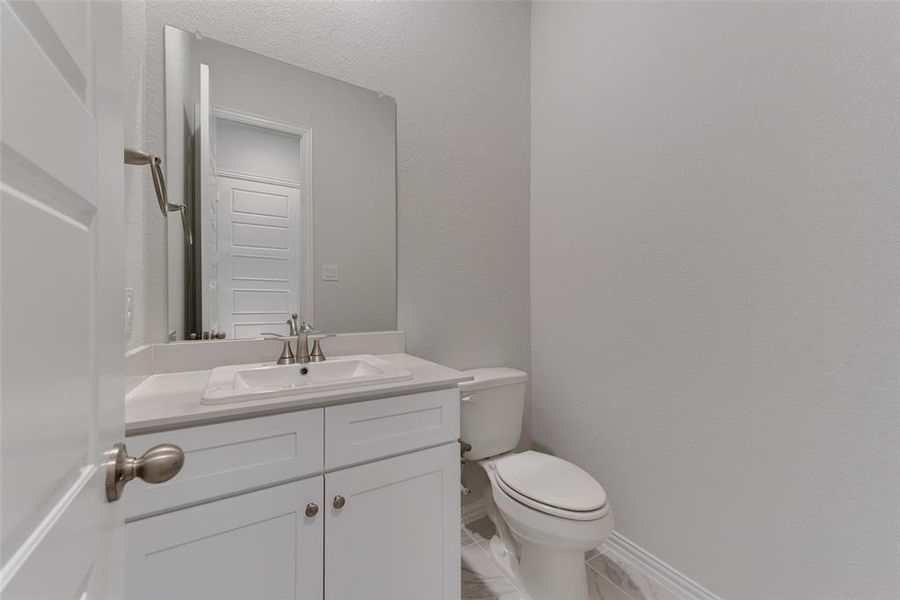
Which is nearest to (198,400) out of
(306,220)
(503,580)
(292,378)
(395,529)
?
(292,378)

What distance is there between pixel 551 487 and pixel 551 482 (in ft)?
0.13

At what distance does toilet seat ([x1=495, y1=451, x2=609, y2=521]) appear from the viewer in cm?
115

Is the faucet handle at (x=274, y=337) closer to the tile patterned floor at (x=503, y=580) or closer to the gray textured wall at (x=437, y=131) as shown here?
the gray textured wall at (x=437, y=131)

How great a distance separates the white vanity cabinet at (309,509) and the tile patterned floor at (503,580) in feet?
1.09

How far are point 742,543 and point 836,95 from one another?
1.31 m

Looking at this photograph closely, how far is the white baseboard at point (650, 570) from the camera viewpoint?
127 cm

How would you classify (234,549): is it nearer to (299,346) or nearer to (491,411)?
(299,346)

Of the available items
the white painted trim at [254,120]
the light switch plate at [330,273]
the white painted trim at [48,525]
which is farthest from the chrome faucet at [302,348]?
the white painted trim at [48,525]

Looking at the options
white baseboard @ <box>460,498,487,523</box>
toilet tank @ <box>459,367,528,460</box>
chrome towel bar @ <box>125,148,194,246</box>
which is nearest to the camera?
chrome towel bar @ <box>125,148,194,246</box>

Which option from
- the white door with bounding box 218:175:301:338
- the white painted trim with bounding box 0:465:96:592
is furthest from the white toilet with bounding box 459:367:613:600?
the white painted trim with bounding box 0:465:96:592

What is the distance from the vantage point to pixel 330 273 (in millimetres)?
1438

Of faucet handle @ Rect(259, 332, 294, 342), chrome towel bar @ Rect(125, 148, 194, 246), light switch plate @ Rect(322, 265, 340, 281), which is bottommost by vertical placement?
faucet handle @ Rect(259, 332, 294, 342)

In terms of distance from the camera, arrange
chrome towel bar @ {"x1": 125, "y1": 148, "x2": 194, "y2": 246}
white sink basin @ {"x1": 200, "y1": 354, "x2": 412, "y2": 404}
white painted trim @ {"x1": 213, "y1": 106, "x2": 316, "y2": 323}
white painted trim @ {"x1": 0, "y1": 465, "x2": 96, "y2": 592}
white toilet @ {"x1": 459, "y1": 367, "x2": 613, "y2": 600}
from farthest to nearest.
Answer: white painted trim @ {"x1": 213, "y1": 106, "x2": 316, "y2": 323} < white toilet @ {"x1": 459, "y1": 367, "x2": 613, "y2": 600} < white sink basin @ {"x1": 200, "y1": 354, "x2": 412, "y2": 404} < chrome towel bar @ {"x1": 125, "y1": 148, "x2": 194, "y2": 246} < white painted trim @ {"x1": 0, "y1": 465, "x2": 96, "y2": 592}

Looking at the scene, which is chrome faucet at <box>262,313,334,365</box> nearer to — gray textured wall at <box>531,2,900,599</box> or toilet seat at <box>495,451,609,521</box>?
toilet seat at <box>495,451,609,521</box>
